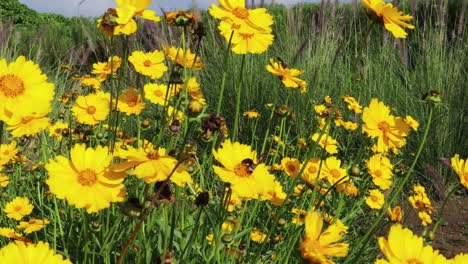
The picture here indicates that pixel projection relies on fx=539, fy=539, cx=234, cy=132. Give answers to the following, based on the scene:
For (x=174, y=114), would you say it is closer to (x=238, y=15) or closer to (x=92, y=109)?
(x=238, y=15)

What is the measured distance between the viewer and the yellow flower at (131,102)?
161cm

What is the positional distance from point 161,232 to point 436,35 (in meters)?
3.63

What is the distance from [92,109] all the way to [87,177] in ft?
2.59

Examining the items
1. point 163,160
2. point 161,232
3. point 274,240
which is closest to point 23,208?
point 161,232

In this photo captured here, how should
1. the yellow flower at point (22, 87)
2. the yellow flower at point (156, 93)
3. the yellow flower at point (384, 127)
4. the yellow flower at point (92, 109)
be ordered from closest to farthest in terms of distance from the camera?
the yellow flower at point (22, 87), the yellow flower at point (384, 127), the yellow flower at point (92, 109), the yellow flower at point (156, 93)

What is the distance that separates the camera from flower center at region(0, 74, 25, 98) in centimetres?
96

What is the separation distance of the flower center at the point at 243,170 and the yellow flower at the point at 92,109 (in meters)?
0.68

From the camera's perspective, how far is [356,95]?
3.96 metres

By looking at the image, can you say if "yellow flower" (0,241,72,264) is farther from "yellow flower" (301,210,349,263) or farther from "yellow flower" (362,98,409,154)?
"yellow flower" (362,98,409,154)

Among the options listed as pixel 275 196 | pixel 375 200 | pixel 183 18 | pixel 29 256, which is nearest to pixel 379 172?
pixel 375 200

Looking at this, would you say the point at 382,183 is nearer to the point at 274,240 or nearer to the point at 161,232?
the point at 274,240

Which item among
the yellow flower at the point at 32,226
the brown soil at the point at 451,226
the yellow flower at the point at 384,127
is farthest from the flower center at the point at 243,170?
the brown soil at the point at 451,226

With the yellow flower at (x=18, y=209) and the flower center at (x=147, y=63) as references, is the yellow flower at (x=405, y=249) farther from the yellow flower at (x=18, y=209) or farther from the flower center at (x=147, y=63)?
the yellow flower at (x=18, y=209)

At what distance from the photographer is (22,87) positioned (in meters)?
0.97
